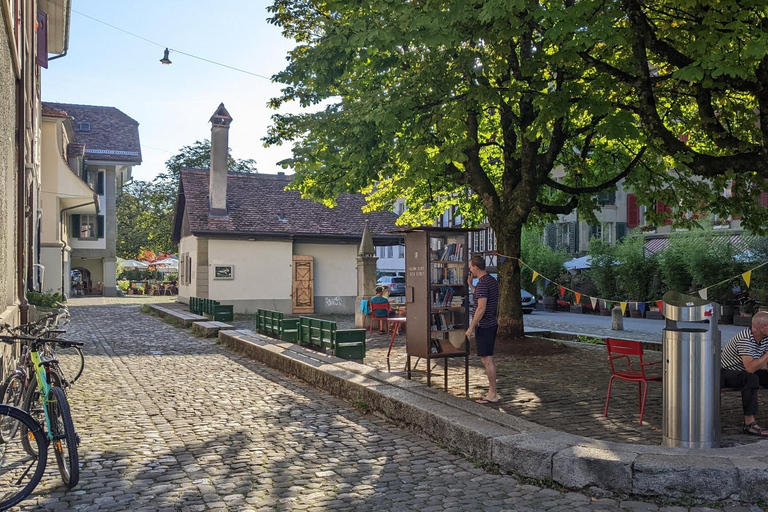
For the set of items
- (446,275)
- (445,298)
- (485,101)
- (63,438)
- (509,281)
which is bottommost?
(63,438)

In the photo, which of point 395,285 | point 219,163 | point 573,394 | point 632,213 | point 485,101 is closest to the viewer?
point 573,394

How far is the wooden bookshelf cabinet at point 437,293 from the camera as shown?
31.3 feet

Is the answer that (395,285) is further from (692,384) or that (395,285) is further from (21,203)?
(692,384)

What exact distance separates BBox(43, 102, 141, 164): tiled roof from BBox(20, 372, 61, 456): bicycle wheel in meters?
48.0

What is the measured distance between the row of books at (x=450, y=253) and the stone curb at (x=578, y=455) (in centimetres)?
195

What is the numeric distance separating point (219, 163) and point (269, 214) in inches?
116

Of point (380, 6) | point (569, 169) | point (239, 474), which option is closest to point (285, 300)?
point (569, 169)

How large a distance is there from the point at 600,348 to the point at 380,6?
8.34 m

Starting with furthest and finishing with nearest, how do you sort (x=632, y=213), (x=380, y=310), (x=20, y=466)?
(x=632, y=213) < (x=380, y=310) < (x=20, y=466)

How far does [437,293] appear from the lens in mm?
9742

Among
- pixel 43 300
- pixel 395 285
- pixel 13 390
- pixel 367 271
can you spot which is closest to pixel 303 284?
pixel 367 271

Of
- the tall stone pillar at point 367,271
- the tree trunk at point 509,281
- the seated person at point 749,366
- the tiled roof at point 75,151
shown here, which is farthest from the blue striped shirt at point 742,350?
the tiled roof at point 75,151

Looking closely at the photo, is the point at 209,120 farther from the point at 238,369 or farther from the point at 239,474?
the point at 239,474

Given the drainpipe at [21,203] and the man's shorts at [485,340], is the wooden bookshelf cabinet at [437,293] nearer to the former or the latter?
the man's shorts at [485,340]
